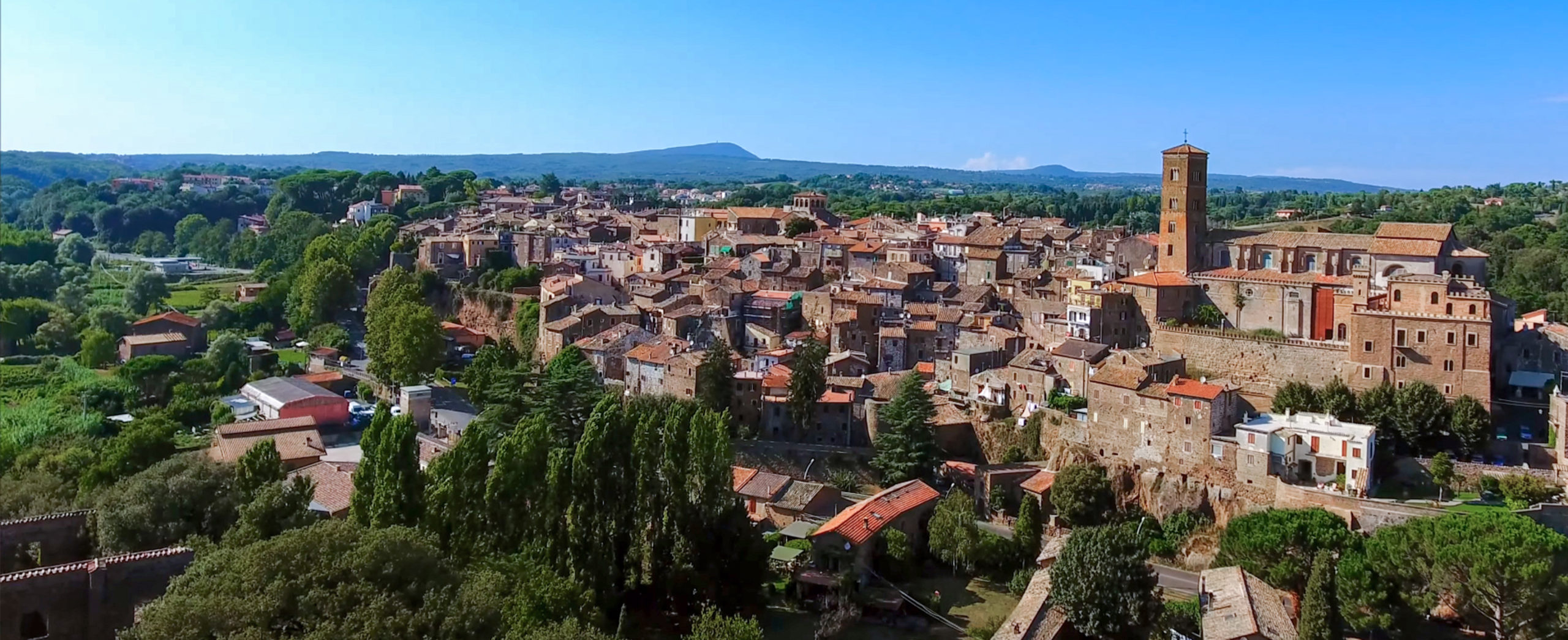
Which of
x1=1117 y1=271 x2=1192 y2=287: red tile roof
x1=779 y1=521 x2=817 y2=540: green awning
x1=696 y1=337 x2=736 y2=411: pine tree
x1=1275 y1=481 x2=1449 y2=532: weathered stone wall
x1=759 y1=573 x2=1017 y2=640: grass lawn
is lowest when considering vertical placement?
x1=759 y1=573 x2=1017 y2=640: grass lawn

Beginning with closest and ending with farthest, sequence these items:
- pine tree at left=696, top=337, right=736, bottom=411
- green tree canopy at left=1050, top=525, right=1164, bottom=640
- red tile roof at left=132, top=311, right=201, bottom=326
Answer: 1. green tree canopy at left=1050, top=525, right=1164, bottom=640
2. pine tree at left=696, top=337, right=736, bottom=411
3. red tile roof at left=132, top=311, right=201, bottom=326

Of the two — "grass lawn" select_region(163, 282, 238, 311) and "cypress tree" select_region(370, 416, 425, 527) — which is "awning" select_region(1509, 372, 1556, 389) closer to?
"cypress tree" select_region(370, 416, 425, 527)

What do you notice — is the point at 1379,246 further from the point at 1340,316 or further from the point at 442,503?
the point at 442,503

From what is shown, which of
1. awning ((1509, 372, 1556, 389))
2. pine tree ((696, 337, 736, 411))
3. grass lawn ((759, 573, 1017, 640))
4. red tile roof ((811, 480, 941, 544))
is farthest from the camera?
pine tree ((696, 337, 736, 411))

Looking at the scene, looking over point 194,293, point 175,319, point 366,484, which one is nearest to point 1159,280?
point 366,484

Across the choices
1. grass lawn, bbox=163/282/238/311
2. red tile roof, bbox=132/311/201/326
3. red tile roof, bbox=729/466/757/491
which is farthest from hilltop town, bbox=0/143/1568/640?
grass lawn, bbox=163/282/238/311

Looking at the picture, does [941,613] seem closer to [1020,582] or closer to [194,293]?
[1020,582]

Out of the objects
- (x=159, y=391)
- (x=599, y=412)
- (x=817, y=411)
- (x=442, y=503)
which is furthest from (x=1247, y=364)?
(x=159, y=391)
